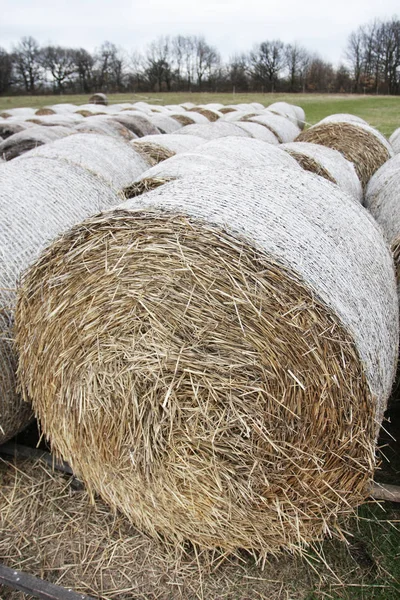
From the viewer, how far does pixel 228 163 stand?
411 centimetres

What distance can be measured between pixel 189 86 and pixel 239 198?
52.9 metres

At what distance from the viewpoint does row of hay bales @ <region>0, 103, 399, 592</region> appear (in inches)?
84.8

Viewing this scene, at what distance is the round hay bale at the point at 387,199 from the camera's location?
4.22 m

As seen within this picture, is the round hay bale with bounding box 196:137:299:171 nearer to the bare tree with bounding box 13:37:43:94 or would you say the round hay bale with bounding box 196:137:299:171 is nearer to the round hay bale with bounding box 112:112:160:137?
the round hay bale with bounding box 112:112:160:137

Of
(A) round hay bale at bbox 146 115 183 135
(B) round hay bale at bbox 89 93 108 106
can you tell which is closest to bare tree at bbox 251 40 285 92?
(B) round hay bale at bbox 89 93 108 106

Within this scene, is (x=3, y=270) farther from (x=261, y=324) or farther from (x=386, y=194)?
(x=386, y=194)

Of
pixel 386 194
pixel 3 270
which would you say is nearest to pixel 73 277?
pixel 3 270

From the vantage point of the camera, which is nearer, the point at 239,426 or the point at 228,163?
the point at 239,426

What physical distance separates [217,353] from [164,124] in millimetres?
9100

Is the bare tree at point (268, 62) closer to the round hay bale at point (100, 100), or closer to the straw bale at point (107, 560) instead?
the round hay bale at point (100, 100)

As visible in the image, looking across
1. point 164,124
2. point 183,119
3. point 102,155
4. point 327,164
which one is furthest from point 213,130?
point 183,119

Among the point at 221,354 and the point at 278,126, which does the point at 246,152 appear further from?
the point at 278,126

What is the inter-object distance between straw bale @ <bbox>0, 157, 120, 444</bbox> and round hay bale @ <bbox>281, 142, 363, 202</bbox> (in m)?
2.14

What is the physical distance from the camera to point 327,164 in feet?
16.5
